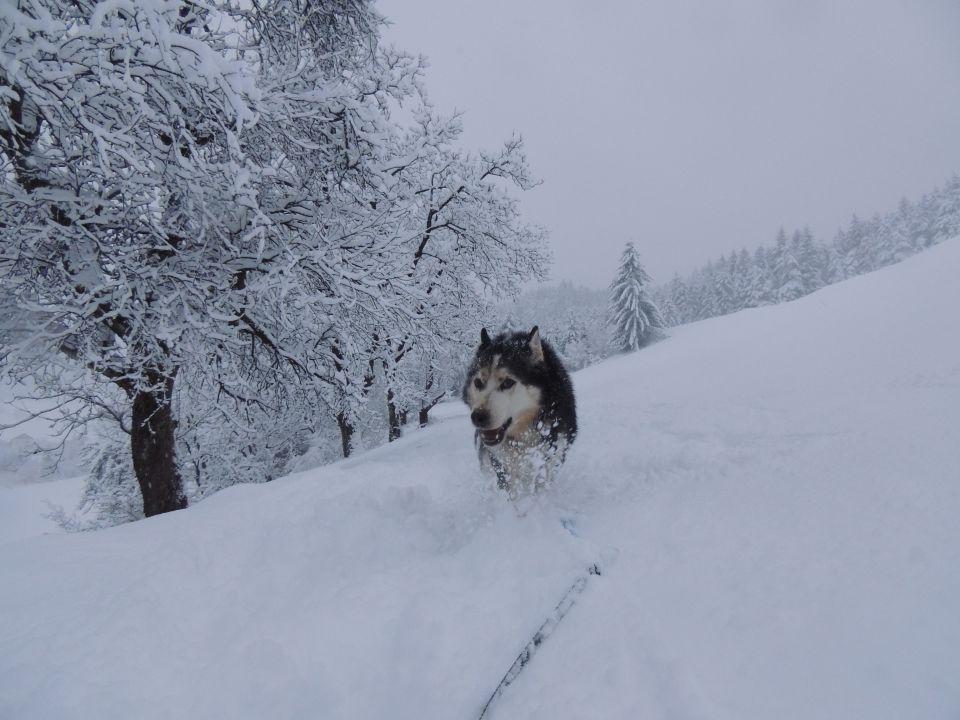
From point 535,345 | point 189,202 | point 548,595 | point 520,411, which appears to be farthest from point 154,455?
point 548,595

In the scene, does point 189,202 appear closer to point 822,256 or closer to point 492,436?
point 492,436

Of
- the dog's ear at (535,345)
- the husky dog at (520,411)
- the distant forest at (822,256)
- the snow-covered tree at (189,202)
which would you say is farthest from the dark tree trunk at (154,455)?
the distant forest at (822,256)

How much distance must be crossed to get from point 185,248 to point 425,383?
15248 mm

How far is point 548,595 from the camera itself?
7.80ft

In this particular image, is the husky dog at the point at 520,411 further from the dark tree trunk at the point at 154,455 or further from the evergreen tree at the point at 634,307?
the evergreen tree at the point at 634,307

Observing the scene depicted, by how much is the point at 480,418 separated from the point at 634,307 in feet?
125

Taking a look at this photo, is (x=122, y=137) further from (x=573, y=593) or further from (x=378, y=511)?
(x=573, y=593)

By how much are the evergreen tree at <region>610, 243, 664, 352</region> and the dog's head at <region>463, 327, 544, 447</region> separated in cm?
3634

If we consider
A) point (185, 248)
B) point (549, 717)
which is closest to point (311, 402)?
point (185, 248)

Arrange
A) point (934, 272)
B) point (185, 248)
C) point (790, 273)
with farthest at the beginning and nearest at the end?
point (790, 273), point (934, 272), point (185, 248)

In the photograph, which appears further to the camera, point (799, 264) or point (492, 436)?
point (799, 264)

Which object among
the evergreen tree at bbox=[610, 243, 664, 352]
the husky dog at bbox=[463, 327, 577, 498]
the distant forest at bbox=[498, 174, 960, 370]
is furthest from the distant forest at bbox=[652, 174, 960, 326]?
the husky dog at bbox=[463, 327, 577, 498]

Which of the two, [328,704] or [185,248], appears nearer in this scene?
[328,704]

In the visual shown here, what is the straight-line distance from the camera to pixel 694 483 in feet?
10.8
